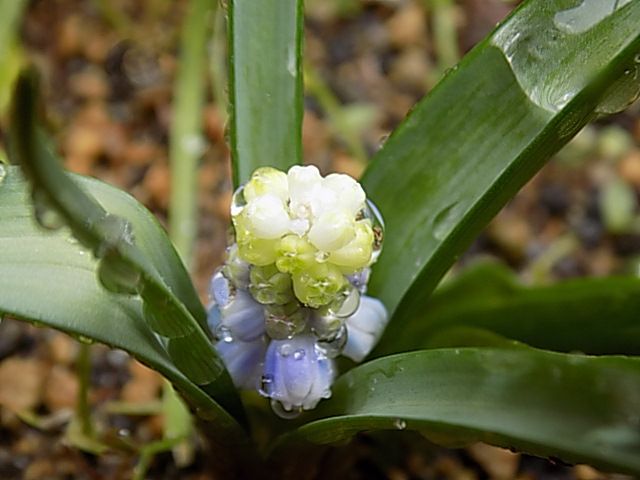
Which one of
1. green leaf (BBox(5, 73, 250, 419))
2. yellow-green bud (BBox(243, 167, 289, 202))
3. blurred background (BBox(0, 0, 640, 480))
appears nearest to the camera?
green leaf (BBox(5, 73, 250, 419))

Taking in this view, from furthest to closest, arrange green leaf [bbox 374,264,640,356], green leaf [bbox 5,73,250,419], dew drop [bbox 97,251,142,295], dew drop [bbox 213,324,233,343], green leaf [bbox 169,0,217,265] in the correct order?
green leaf [bbox 169,0,217,265], green leaf [bbox 374,264,640,356], dew drop [bbox 213,324,233,343], dew drop [bbox 97,251,142,295], green leaf [bbox 5,73,250,419]

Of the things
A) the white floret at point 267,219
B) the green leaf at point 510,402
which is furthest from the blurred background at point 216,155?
the white floret at point 267,219

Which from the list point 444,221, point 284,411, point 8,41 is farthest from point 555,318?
point 8,41

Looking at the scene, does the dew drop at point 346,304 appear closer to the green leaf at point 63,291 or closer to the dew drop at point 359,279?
the dew drop at point 359,279

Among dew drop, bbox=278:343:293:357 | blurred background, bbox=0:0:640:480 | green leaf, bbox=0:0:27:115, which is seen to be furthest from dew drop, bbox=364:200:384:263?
green leaf, bbox=0:0:27:115

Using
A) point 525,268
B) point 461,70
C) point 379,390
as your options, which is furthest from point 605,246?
point 379,390

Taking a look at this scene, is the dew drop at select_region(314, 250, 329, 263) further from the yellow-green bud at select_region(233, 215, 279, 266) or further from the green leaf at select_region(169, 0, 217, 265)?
the green leaf at select_region(169, 0, 217, 265)
